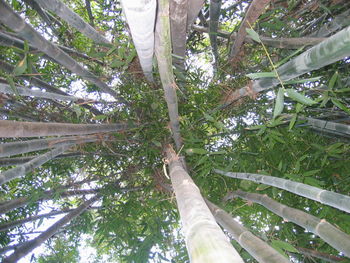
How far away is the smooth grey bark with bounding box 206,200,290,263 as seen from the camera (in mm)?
1042

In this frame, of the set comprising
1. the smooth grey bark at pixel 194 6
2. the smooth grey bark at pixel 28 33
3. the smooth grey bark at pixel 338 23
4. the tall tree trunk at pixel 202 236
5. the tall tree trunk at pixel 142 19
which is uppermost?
the smooth grey bark at pixel 194 6

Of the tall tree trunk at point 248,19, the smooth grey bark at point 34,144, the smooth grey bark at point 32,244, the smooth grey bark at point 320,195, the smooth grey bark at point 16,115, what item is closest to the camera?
the smooth grey bark at point 320,195

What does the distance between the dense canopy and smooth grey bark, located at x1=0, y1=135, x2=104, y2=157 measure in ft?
0.04

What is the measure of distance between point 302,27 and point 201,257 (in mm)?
2854

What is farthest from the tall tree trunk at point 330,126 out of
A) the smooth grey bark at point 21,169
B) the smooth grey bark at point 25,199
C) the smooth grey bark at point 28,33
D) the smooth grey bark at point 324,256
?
the smooth grey bark at point 25,199

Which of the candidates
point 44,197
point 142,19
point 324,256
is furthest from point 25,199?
point 324,256

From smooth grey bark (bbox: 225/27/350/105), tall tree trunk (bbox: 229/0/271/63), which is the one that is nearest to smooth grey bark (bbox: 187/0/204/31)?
tall tree trunk (bbox: 229/0/271/63)

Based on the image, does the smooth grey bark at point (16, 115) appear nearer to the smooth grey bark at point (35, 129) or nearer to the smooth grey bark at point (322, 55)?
the smooth grey bark at point (35, 129)

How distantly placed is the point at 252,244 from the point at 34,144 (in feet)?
4.59

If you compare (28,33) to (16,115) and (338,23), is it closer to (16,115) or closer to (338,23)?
(16,115)

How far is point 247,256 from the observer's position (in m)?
2.11

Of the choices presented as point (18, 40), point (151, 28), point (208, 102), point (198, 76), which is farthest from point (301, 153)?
point (18, 40)

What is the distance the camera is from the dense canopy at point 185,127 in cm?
149

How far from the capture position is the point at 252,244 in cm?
119
